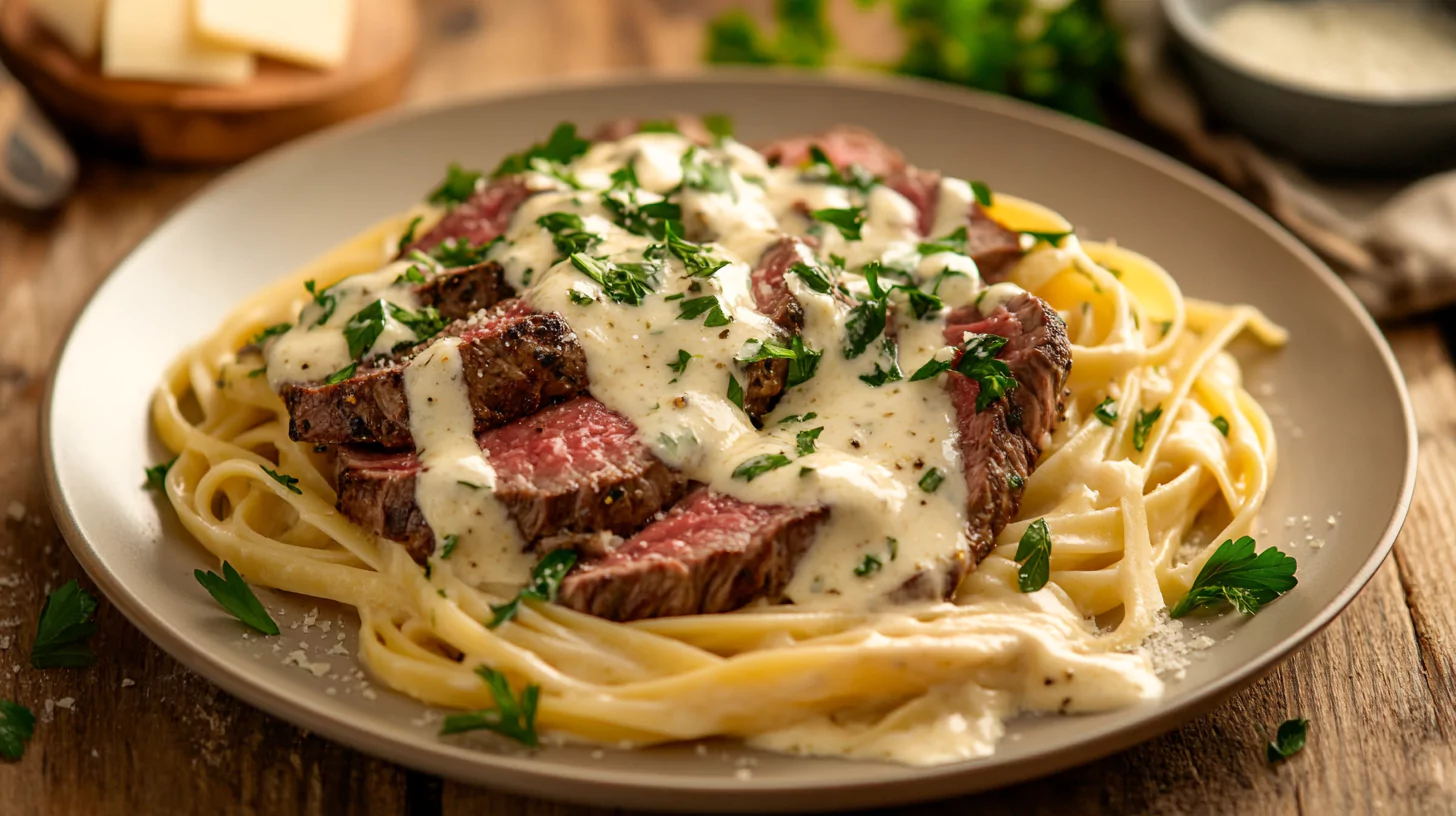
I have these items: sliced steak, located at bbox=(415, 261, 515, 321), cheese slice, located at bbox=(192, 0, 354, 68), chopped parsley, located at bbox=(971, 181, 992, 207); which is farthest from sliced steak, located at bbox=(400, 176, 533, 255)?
cheese slice, located at bbox=(192, 0, 354, 68)

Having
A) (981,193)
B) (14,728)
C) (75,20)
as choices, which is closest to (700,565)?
(14,728)

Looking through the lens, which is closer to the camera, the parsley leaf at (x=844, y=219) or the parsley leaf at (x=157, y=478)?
the parsley leaf at (x=157, y=478)

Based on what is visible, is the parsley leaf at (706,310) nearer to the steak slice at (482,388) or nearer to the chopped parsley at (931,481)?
the steak slice at (482,388)

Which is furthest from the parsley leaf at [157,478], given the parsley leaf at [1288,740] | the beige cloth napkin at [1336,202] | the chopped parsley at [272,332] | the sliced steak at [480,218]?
the beige cloth napkin at [1336,202]

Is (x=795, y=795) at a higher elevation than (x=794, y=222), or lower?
lower

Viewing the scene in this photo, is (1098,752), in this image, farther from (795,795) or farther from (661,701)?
(661,701)

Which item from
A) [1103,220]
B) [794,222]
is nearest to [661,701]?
[794,222]
